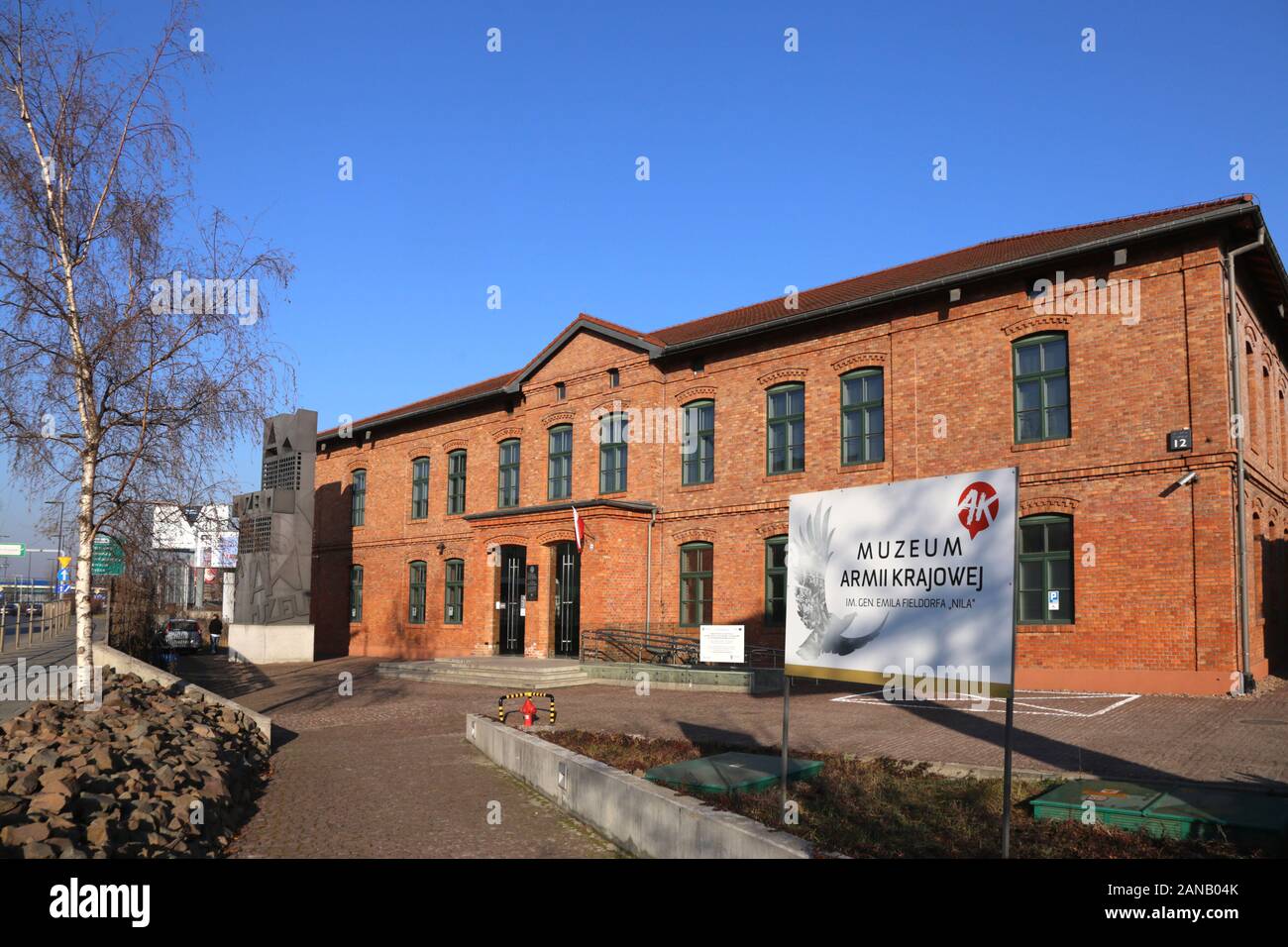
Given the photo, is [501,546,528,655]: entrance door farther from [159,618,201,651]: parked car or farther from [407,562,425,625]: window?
[159,618,201,651]: parked car

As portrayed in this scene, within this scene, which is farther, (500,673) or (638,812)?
(500,673)

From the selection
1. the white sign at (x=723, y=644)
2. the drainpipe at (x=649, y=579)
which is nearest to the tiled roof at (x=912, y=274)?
the drainpipe at (x=649, y=579)

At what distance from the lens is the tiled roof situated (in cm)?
1742

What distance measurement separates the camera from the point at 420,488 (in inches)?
1316

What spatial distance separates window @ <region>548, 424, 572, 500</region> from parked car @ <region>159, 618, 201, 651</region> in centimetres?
1633

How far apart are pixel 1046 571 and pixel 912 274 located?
309 inches

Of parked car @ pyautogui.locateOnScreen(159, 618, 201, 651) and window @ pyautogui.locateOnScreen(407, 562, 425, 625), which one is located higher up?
window @ pyautogui.locateOnScreen(407, 562, 425, 625)

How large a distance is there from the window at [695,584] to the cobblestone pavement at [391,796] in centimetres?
747

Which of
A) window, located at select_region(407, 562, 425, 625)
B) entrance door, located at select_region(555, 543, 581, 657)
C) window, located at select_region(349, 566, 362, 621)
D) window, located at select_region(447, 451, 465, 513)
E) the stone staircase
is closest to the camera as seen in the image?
the stone staircase

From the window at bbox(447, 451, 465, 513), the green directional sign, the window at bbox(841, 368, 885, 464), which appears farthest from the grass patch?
the window at bbox(447, 451, 465, 513)

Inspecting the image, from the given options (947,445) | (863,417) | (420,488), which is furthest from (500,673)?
(420,488)

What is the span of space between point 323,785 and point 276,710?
7.44 metres

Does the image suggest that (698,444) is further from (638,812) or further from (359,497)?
(359,497)

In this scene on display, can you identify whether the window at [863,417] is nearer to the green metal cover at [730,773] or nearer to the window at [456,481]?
the green metal cover at [730,773]
